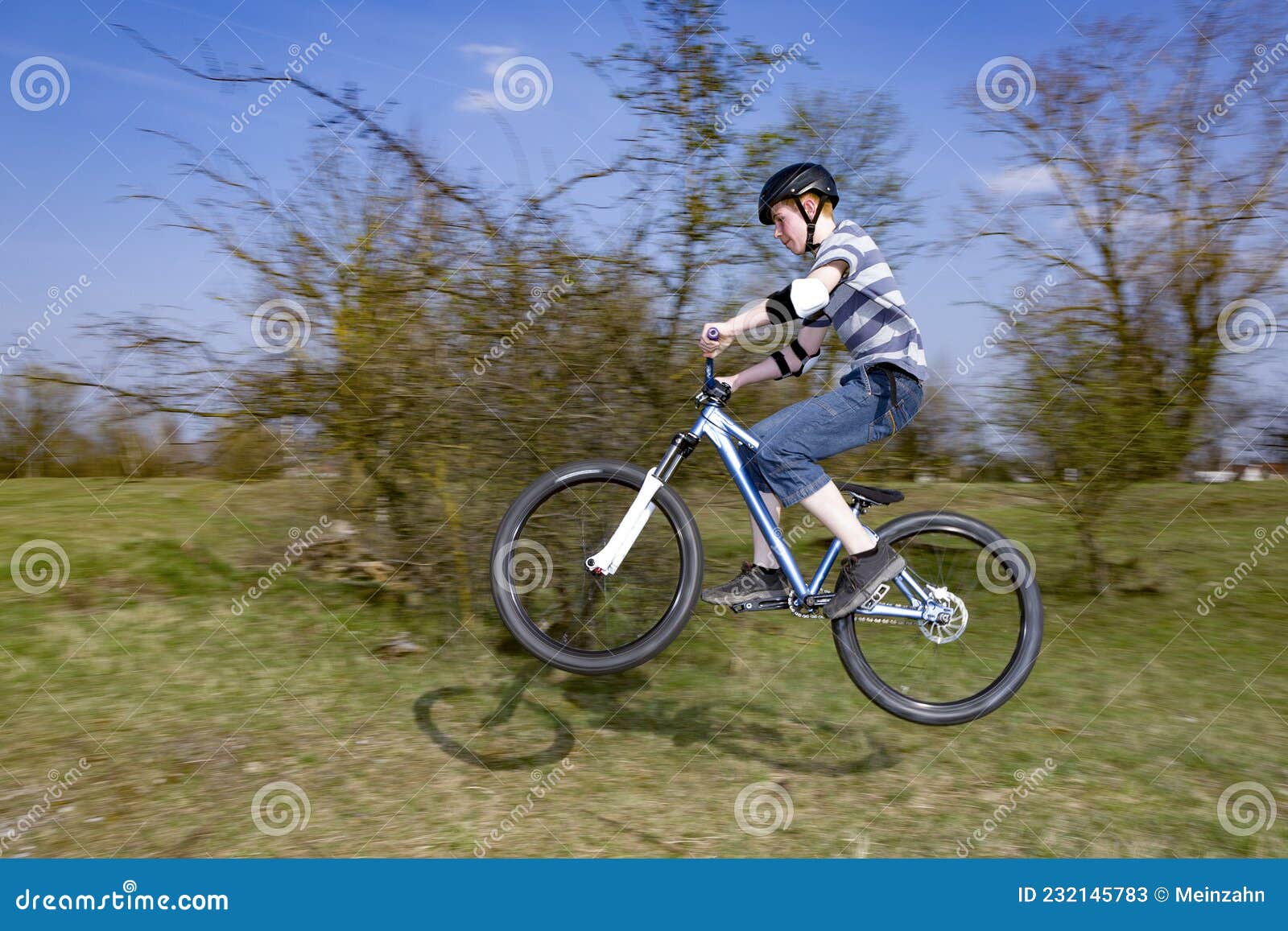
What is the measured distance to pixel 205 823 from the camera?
4141 mm

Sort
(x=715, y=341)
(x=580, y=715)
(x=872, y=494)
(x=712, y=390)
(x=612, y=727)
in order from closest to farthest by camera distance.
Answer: (x=715, y=341), (x=712, y=390), (x=872, y=494), (x=612, y=727), (x=580, y=715)

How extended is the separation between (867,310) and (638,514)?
1180mm

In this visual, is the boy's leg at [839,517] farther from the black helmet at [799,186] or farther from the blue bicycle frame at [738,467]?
the black helmet at [799,186]

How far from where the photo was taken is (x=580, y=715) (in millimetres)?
5223

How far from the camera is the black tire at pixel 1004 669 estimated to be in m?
4.18

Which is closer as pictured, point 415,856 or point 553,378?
point 415,856

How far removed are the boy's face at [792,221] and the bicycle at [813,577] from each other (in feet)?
1.87

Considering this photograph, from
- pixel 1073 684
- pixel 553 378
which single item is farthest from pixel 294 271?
pixel 1073 684

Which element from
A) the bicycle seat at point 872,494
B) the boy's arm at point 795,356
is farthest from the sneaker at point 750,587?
the boy's arm at point 795,356

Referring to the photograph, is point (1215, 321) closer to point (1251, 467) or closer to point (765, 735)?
point (1251, 467)

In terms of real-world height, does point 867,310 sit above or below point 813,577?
above

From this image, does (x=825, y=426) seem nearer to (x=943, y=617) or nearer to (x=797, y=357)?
(x=797, y=357)

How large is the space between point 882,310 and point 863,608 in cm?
121

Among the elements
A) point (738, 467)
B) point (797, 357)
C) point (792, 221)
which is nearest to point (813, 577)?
point (738, 467)
